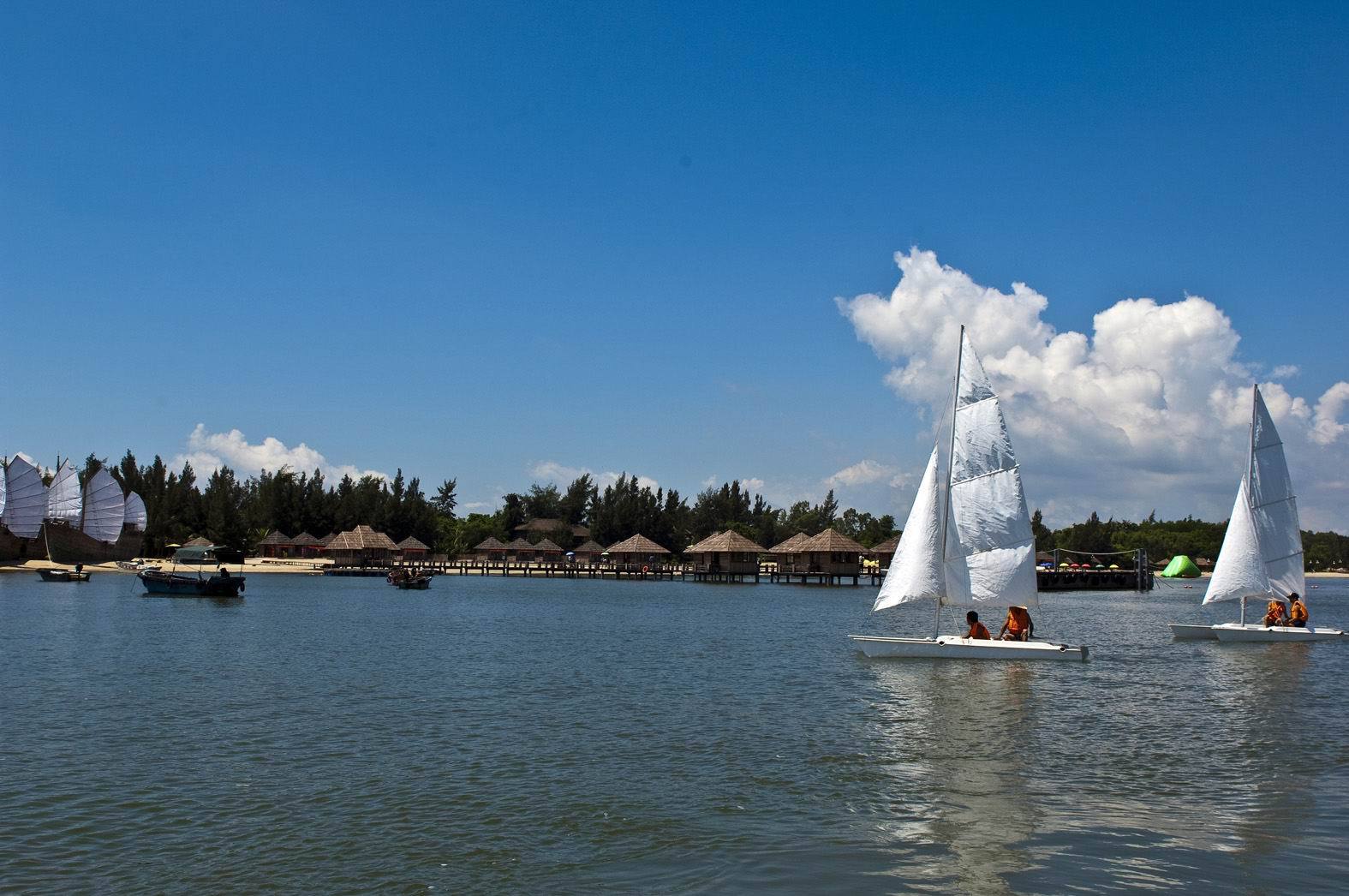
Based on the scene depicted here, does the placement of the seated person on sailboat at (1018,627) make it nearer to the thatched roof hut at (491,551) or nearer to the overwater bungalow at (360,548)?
the overwater bungalow at (360,548)

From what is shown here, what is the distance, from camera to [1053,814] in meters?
12.9

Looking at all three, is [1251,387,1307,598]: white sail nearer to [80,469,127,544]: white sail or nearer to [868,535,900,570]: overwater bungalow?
[868,535,900,570]: overwater bungalow

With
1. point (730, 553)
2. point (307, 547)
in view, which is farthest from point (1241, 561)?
point (307, 547)

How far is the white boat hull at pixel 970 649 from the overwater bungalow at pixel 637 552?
8506cm

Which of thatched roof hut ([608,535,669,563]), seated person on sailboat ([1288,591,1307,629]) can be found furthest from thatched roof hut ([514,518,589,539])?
seated person on sailboat ([1288,591,1307,629])

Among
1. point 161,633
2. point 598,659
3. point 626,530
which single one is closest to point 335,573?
point 626,530

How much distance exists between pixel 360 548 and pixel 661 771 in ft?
343

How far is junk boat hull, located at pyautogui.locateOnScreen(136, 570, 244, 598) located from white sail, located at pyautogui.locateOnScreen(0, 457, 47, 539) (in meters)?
42.1

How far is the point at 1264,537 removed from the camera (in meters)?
34.7

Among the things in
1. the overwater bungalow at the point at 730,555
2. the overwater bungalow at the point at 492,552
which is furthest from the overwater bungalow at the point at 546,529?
the overwater bungalow at the point at 730,555

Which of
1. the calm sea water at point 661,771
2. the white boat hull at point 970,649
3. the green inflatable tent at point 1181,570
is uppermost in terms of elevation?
the green inflatable tent at point 1181,570

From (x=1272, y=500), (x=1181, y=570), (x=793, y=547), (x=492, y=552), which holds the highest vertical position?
(x=1272, y=500)

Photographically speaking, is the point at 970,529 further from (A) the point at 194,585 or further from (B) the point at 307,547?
(B) the point at 307,547

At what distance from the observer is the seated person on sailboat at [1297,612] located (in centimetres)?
3466
